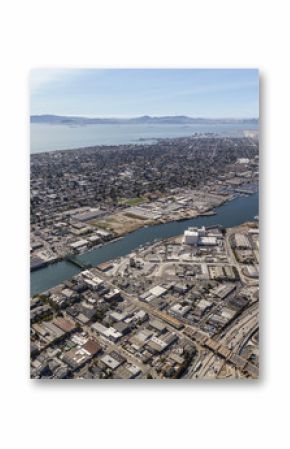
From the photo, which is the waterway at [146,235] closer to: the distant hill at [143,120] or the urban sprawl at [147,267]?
the urban sprawl at [147,267]

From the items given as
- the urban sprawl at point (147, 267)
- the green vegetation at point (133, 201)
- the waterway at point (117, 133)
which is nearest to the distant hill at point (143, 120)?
the waterway at point (117, 133)

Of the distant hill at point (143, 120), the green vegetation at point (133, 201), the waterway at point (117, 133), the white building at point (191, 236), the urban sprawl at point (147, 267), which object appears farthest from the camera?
the green vegetation at point (133, 201)

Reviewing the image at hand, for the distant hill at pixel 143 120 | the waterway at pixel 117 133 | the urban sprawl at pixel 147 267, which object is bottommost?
the urban sprawl at pixel 147 267

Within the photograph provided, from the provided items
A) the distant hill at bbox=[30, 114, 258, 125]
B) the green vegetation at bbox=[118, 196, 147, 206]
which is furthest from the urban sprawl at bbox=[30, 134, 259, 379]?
the distant hill at bbox=[30, 114, 258, 125]

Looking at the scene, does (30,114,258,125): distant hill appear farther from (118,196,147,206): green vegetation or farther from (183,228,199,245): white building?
(183,228,199,245): white building
